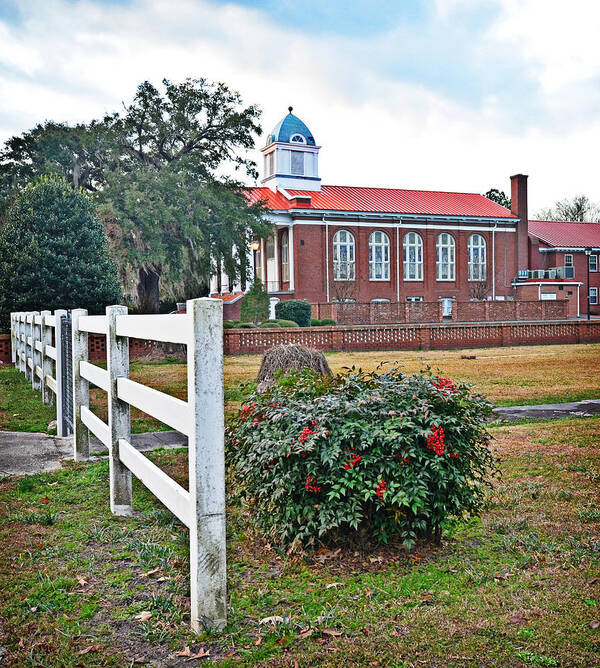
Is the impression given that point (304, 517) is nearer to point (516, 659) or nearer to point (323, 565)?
point (323, 565)

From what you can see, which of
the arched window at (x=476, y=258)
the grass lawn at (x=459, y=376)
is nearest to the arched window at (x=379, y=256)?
the arched window at (x=476, y=258)

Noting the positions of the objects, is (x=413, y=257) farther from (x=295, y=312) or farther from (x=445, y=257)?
(x=295, y=312)

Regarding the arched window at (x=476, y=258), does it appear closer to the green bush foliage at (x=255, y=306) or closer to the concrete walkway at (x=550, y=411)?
the green bush foliage at (x=255, y=306)

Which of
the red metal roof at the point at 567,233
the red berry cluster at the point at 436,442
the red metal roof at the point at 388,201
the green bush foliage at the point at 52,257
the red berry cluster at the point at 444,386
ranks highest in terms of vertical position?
the red metal roof at the point at 388,201

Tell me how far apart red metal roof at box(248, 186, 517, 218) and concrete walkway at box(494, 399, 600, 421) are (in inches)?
1513

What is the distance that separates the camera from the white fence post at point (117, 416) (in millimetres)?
5031

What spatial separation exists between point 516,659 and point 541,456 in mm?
4391

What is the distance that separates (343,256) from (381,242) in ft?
11.7

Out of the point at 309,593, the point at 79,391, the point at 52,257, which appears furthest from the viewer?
the point at 52,257

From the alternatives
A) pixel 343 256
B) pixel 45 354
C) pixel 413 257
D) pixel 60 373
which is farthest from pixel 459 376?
pixel 413 257

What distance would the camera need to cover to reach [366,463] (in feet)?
13.0

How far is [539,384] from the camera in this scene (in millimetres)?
14070

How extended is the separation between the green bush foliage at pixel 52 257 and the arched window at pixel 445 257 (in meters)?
36.5

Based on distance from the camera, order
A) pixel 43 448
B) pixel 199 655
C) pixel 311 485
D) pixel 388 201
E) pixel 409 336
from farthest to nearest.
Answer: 1. pixel 388 201
2. pixel 409 336
3. pixel 43 448
4. pixel 311 485
5. pixel 199 655
